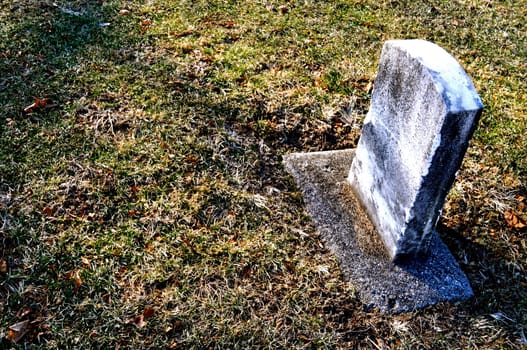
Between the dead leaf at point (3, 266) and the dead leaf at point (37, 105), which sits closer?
the dead leaf at point (3, 266)

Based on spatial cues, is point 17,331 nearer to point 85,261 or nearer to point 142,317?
point 85,261

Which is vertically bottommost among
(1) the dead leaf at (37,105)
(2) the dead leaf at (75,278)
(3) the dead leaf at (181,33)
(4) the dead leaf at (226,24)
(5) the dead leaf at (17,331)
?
(5) the dead leaf at (17,331)

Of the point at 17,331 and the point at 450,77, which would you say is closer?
the point at 450,77

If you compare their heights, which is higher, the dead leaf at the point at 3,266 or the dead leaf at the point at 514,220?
the dead leaf at the point at 514,220

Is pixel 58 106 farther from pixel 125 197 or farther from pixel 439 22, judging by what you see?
pixel 439 22

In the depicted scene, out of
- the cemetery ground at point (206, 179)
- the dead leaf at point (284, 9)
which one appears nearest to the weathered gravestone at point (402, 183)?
the cemetery ground at point (206, 179)

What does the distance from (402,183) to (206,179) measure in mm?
1459

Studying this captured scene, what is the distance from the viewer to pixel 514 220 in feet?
11.2

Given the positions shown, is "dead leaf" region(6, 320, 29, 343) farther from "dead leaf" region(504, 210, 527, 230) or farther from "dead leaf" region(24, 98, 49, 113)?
"dead leaf" region(504, 210, 527, 230)

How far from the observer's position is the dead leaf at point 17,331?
255cm

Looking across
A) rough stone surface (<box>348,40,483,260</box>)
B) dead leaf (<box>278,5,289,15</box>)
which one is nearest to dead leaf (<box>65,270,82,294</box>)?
rough stone surface (<box>348,40,483,260</box>)

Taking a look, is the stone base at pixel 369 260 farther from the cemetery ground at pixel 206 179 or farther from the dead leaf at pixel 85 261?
the dead leaf at pixel 85 261

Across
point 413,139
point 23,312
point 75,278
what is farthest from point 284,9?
point 23,312

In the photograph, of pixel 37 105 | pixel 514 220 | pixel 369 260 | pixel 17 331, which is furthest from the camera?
pixel 37 105
